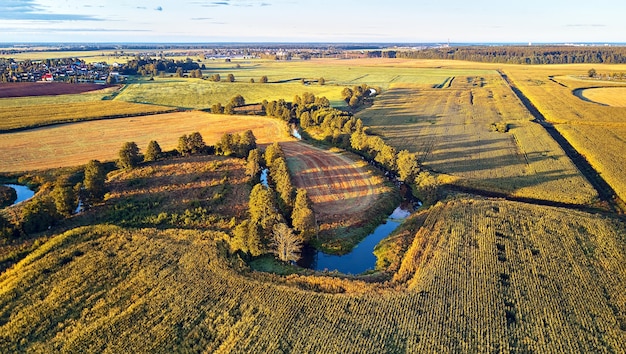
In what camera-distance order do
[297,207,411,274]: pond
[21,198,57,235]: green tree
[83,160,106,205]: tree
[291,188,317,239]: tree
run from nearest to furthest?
[297,207,411,274]: pond → [21,198,57,235]: green tree → [291,188,317,239]: tree → [83,160,106,205]: tree

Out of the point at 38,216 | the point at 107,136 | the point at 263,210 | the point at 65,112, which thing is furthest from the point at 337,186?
the point at 65,112

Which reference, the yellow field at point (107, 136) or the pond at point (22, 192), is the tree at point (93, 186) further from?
the yellow field at point (107, 136)

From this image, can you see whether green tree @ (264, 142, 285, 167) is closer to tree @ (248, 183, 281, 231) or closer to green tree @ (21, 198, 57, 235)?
tree @ (248, 183, 281, 231)

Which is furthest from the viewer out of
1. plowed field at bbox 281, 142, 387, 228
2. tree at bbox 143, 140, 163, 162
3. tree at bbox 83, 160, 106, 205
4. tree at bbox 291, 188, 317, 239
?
tree at bbox 143, 140, 163, 162

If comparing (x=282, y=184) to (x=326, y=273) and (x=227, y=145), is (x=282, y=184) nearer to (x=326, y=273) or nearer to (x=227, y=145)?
(x=326, y=273)

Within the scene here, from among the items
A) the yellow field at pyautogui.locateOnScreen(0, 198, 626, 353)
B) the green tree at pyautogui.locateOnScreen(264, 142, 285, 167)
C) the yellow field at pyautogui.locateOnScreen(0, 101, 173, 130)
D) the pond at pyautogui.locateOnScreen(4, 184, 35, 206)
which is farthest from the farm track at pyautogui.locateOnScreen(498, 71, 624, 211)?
the yellow field at pyautogui.locateOnScreen(0, 101, 173, 130)

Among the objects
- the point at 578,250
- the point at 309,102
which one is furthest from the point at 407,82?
the point at 578,250
